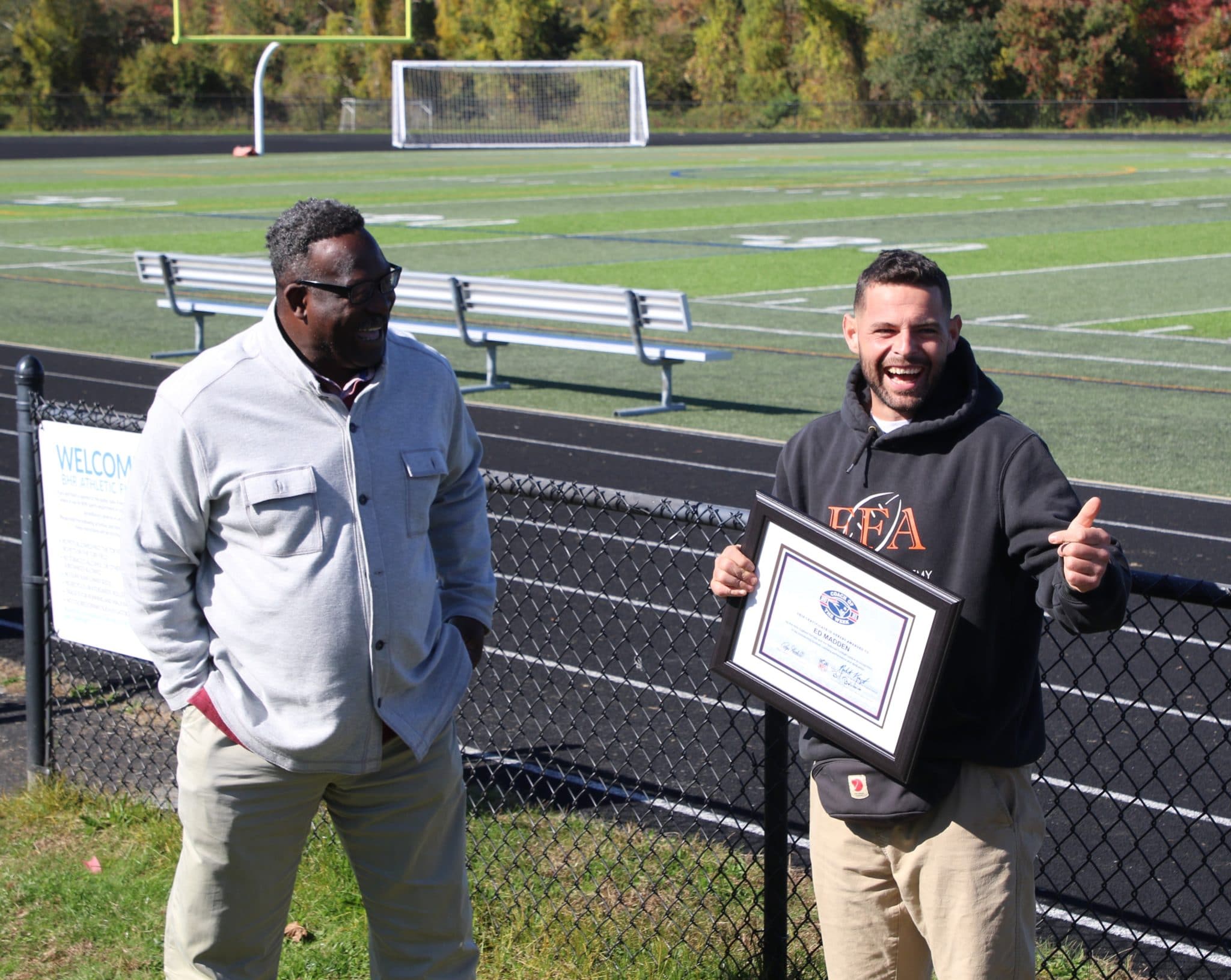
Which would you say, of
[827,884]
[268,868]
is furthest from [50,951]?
[827,884]

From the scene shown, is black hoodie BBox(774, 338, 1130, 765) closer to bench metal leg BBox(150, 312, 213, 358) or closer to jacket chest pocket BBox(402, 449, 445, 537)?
jacket chest pocket BBox(402, 449, 445, 537)

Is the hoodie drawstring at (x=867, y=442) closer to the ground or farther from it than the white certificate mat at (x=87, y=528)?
farther from it

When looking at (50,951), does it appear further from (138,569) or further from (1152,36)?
(1152,36)

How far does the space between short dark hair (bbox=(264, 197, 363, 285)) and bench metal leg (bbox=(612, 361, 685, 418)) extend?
384 inches

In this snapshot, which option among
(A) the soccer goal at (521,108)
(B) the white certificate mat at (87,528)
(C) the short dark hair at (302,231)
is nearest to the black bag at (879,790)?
(C) the short dark hair at (302,231)

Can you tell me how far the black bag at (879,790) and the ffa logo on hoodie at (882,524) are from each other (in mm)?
400

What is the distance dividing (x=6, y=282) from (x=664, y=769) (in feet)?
58.9

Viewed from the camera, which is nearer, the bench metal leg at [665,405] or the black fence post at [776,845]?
the black fence post at [776,845]

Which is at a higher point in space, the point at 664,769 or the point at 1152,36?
the point at 1152,36

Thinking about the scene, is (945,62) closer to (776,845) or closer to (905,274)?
(776,845)

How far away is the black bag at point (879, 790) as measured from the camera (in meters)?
2.93

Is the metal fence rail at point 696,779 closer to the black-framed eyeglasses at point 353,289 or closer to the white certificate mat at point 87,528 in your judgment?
the white certificate mat at point 87,528

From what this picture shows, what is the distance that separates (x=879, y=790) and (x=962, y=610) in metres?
0.37

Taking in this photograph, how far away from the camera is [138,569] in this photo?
3174 millimetres
